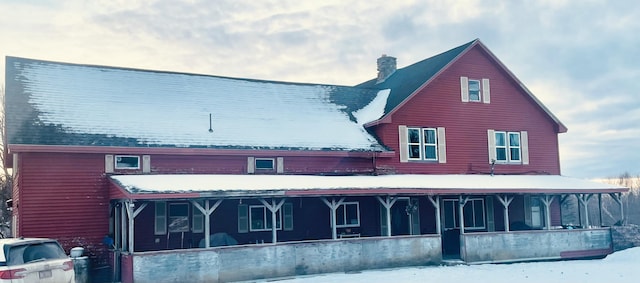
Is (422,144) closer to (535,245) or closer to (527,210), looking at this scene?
(527,210)

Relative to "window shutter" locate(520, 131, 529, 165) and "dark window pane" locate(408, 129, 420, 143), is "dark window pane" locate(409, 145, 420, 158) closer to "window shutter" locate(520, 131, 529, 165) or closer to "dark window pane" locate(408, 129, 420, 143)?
"dark window pane" locate(408, 129, 420, 143)

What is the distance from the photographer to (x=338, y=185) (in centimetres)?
2098

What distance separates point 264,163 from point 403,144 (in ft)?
19.6

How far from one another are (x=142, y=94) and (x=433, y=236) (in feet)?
38.9

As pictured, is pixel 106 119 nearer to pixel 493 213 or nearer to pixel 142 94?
pixel 142 94

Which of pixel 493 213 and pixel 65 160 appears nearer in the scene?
pixel 65 160

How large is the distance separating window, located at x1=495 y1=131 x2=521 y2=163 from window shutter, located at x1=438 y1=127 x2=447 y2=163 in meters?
2.76

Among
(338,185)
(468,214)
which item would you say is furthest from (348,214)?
(468,214)

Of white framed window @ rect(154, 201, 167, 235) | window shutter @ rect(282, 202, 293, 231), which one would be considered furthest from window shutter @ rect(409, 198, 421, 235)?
white framed window @ rect(154, 201, 167, 235)

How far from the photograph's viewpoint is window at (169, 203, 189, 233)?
69.8 feet

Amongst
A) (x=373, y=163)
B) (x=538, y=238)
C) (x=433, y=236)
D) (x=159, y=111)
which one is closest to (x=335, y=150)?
(x=373, y=163)

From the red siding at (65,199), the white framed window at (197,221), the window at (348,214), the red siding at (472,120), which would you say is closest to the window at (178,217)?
the white framed window at (197,221)

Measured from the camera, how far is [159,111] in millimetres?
23281

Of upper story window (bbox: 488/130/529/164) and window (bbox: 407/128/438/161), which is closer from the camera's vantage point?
window (bbox: 407/128/438/161)
